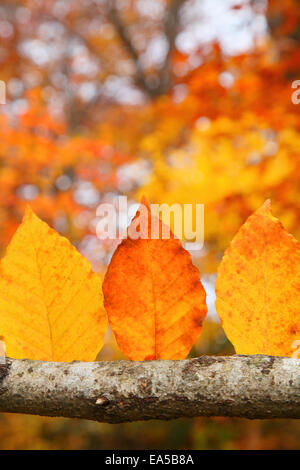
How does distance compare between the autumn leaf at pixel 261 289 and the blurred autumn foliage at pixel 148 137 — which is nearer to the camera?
the autumn leaf at pixel 261 289

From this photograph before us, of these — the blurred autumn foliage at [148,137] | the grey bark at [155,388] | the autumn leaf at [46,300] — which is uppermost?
the blurred autumn foliage at [148,137]

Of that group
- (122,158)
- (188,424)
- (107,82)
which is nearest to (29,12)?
(107,82)

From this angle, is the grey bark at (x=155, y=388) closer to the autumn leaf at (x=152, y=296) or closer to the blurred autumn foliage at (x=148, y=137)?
the autumn leaf at (x=152, y=296)

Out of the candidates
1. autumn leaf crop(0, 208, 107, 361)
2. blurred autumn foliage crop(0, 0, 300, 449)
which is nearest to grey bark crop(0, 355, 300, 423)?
autumn leaf crop(0, 208, 107, 361)

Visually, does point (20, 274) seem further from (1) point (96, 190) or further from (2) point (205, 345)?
(1) point (96, 190)

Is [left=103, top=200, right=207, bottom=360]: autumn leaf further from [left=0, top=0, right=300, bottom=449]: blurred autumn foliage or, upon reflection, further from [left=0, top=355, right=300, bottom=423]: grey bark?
[left=0, top=0, right=300, bottom=449]: blurred autumn foliage

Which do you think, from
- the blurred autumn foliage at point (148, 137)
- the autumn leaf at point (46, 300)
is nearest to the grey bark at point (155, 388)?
the autumn leaf at point (46, 300)

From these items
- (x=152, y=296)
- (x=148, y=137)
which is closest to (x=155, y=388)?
(x=152, y=296)
